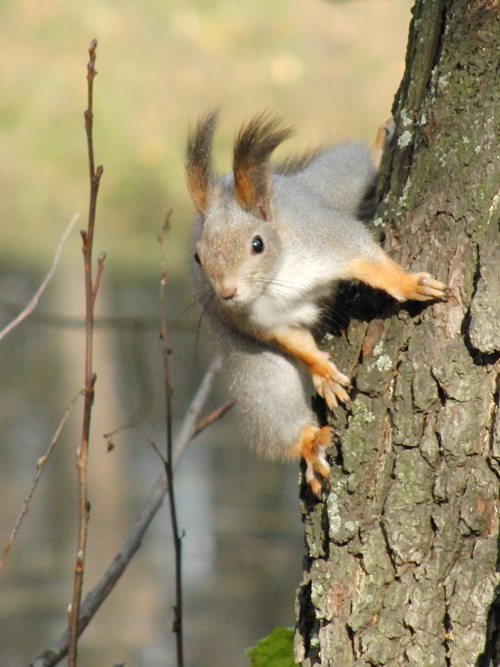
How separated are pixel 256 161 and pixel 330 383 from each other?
1.28ft

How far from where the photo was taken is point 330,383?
55.9 inches

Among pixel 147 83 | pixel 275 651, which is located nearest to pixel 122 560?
pixel 275 651

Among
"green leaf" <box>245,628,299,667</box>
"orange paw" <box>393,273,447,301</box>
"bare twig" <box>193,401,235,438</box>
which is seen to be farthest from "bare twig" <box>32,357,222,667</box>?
"orange paw" <box>393,273,447,301</box>

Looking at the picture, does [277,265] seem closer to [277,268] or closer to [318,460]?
[277,268]

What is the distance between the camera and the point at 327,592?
134cm

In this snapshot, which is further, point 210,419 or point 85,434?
point 210,419

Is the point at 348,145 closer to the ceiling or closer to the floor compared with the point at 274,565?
closer to the ceiling

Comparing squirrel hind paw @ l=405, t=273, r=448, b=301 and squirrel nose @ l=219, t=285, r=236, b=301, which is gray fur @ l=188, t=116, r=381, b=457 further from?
squirrel hind paw @ l=405, t=273, r=448, b=301

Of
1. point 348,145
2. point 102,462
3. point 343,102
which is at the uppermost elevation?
point 343,102

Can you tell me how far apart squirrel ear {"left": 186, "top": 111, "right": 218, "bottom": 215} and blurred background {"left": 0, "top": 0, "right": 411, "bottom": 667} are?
1812 mm

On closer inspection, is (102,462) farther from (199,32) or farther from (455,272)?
(455,272)

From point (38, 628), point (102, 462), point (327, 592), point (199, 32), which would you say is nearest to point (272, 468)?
point (102, 462)

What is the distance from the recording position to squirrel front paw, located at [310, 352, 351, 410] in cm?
139

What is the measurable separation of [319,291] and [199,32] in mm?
2577
